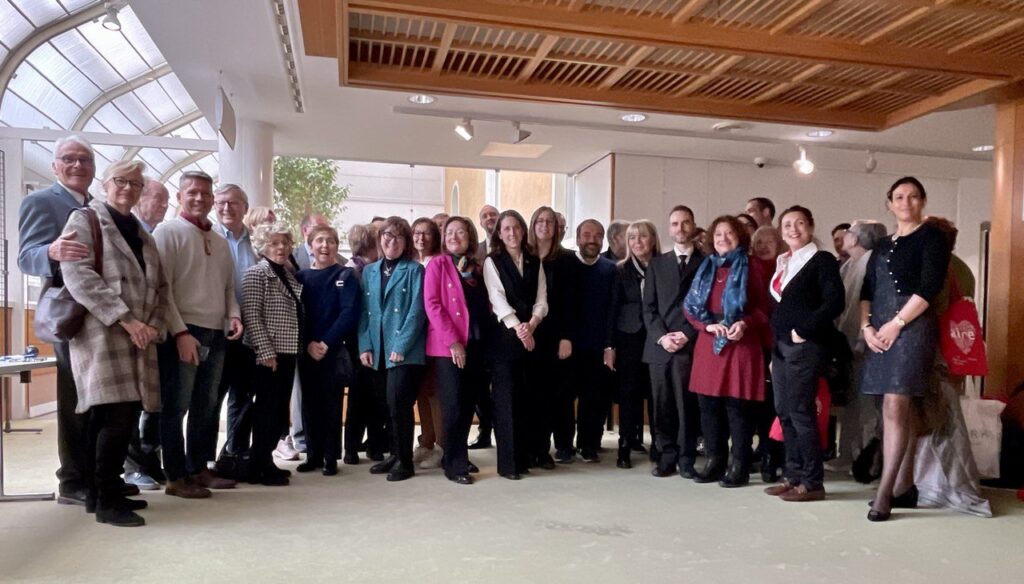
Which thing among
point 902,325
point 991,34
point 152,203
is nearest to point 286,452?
point 152,203

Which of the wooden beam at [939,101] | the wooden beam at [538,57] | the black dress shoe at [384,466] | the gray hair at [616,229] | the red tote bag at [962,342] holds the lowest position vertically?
the black dress shoe at [384,466]

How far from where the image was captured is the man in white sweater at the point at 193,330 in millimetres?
3393

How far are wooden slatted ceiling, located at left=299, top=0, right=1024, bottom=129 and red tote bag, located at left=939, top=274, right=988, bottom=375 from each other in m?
1.55

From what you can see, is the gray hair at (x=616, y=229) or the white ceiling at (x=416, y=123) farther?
the gray hair at (x=616, y=229)

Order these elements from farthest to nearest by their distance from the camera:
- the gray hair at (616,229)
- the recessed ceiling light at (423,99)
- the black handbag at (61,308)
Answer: the recessed ceiling light at (423,99) < the gray hair at (616,229) < the black handbag at (61,308)

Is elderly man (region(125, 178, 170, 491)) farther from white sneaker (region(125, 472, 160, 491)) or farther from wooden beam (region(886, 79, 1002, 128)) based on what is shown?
wooden beam (region(886, 79, 1002, 128))

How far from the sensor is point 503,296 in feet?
13.0

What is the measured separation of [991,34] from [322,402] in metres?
4.28

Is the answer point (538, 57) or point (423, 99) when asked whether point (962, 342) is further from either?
point (423, 99)

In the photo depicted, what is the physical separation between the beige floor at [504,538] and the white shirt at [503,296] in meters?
0.93

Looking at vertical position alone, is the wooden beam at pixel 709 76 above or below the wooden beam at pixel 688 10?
below

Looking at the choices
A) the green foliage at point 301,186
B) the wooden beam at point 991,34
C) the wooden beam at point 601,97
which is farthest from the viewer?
the green foliage at point 301,186

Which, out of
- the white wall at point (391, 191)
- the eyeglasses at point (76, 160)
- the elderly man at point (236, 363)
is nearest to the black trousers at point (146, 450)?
the elderly man at point (236, 363)

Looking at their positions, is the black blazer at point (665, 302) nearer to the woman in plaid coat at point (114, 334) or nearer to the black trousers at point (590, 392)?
the black trousers at point (590, 392)
